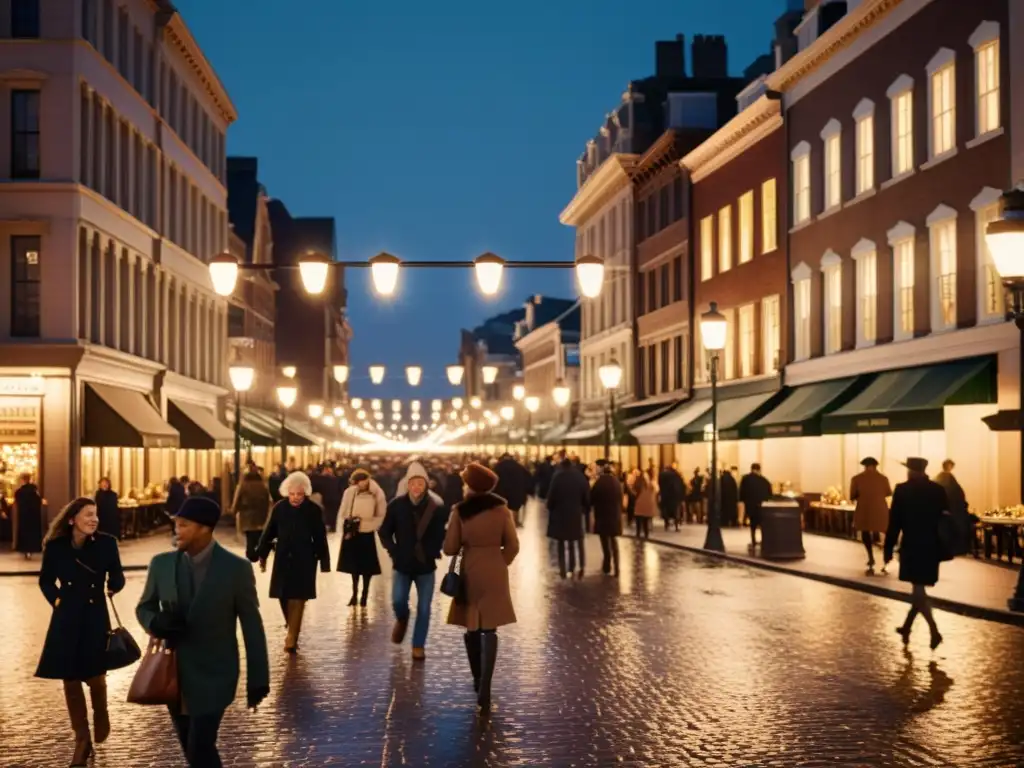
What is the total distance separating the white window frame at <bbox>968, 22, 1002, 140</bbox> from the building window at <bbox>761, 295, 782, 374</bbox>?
14.5 m

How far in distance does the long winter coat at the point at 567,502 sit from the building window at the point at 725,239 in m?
26.0

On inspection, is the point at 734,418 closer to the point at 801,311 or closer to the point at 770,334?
the point at 801,311

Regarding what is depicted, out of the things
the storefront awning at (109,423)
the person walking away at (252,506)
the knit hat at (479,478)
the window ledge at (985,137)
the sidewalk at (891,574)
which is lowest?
the sidewalk at (891,574)

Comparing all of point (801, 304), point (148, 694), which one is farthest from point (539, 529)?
point (148, 694)

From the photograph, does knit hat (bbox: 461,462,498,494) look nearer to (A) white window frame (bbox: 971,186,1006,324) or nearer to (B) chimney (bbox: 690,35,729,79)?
(A) white window frame (bbox: 971,186,1006,324)

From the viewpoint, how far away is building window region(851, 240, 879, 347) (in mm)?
36000

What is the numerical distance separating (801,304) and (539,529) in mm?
9034

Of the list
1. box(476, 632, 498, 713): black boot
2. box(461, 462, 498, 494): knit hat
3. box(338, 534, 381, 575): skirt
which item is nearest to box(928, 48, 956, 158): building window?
box(338, 534, 381, 575): skirt

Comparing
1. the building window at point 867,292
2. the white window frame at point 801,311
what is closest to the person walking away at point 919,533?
the building window at point 867,292

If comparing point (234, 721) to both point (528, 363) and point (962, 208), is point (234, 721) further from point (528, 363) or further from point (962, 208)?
point (528, 363)

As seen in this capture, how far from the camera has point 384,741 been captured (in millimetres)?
10758

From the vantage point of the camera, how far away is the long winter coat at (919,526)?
52.7 feet

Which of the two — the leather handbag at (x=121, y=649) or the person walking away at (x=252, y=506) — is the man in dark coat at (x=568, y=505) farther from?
the leather handbag at (x=121, y=649)

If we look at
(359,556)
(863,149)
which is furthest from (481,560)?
(863,149)
